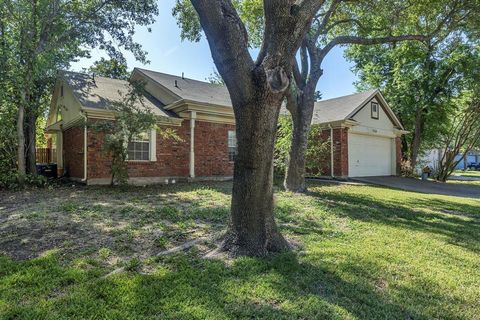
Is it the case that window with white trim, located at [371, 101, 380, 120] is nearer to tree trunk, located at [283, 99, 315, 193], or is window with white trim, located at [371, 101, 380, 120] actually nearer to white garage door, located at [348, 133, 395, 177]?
white garage door, located at [348, 133, 395, 177]

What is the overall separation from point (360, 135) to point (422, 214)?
32.4 feet

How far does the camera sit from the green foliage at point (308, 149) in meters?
13.0

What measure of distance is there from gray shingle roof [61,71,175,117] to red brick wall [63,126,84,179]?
3.65ft

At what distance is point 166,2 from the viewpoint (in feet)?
40.2

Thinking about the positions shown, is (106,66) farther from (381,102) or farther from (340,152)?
(381,102)

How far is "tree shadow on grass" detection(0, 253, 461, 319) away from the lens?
8.50 ft

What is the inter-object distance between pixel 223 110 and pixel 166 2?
4784mm

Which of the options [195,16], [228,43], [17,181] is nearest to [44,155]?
[17,181]

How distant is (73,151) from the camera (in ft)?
41.8

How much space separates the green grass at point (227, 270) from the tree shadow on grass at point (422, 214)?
7 cm

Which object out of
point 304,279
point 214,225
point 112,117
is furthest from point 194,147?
point 304,279

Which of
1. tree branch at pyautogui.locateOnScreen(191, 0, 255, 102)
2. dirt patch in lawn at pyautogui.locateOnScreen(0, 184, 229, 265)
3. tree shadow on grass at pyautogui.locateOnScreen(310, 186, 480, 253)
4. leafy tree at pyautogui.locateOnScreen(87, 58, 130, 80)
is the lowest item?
tree shadow on grass at pyautogui.locateOnScreen(310, 186, 480, 253)

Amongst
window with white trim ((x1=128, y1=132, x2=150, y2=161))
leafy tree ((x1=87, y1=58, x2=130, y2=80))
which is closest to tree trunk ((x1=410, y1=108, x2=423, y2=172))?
window with white trim ((x1=128, y1=132, x2=150, y2=161))

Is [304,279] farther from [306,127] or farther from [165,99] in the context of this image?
[165,99]
